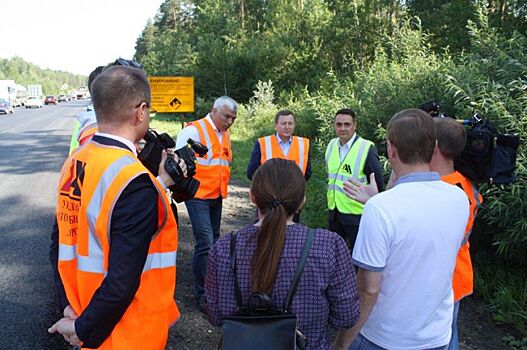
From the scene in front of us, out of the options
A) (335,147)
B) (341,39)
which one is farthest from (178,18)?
(335,147)

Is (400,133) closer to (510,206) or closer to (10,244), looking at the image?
(510,206)

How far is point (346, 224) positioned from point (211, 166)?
1.58 meters

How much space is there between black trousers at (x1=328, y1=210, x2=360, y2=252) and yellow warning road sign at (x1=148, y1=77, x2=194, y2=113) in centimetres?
759

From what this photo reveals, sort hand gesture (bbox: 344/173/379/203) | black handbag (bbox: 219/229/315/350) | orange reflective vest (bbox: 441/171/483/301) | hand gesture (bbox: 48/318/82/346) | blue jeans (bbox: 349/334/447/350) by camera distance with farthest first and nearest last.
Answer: hand gesture (bbox: 344/173/379/203) < orange reflective vest (bbox: 441/171/483/301) < blue jeans (bbox: 349/334/447/350) < hand gesture (bbox: 48/318/82/346) < black handbag (bbox: 219/229/315/350)

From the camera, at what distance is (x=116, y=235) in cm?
173

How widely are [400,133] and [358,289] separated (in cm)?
77

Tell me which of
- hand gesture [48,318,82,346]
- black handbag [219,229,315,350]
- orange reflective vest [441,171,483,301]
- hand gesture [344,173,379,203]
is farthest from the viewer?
hand gesture [344,173,379,203]

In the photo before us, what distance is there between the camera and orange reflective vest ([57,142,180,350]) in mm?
1776

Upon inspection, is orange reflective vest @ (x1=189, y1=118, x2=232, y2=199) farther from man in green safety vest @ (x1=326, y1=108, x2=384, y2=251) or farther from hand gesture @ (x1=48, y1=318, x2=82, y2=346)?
hand gesture @ (x1=48, y1=318, x2=82, y2=346)

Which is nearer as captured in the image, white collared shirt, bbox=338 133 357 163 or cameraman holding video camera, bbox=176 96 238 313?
cameraman holding video camera, bbox=176 96 238 313

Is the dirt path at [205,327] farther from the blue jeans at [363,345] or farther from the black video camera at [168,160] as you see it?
the black video camera at [168,160]

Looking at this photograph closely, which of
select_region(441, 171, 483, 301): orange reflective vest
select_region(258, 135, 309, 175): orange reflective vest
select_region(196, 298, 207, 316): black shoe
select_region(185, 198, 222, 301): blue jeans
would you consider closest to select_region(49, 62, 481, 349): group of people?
select_region(441, 171, 483, 301): orange reflective vest

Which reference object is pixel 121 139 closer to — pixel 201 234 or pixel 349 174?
pixel 201 234

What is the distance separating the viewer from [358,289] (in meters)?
2.05
